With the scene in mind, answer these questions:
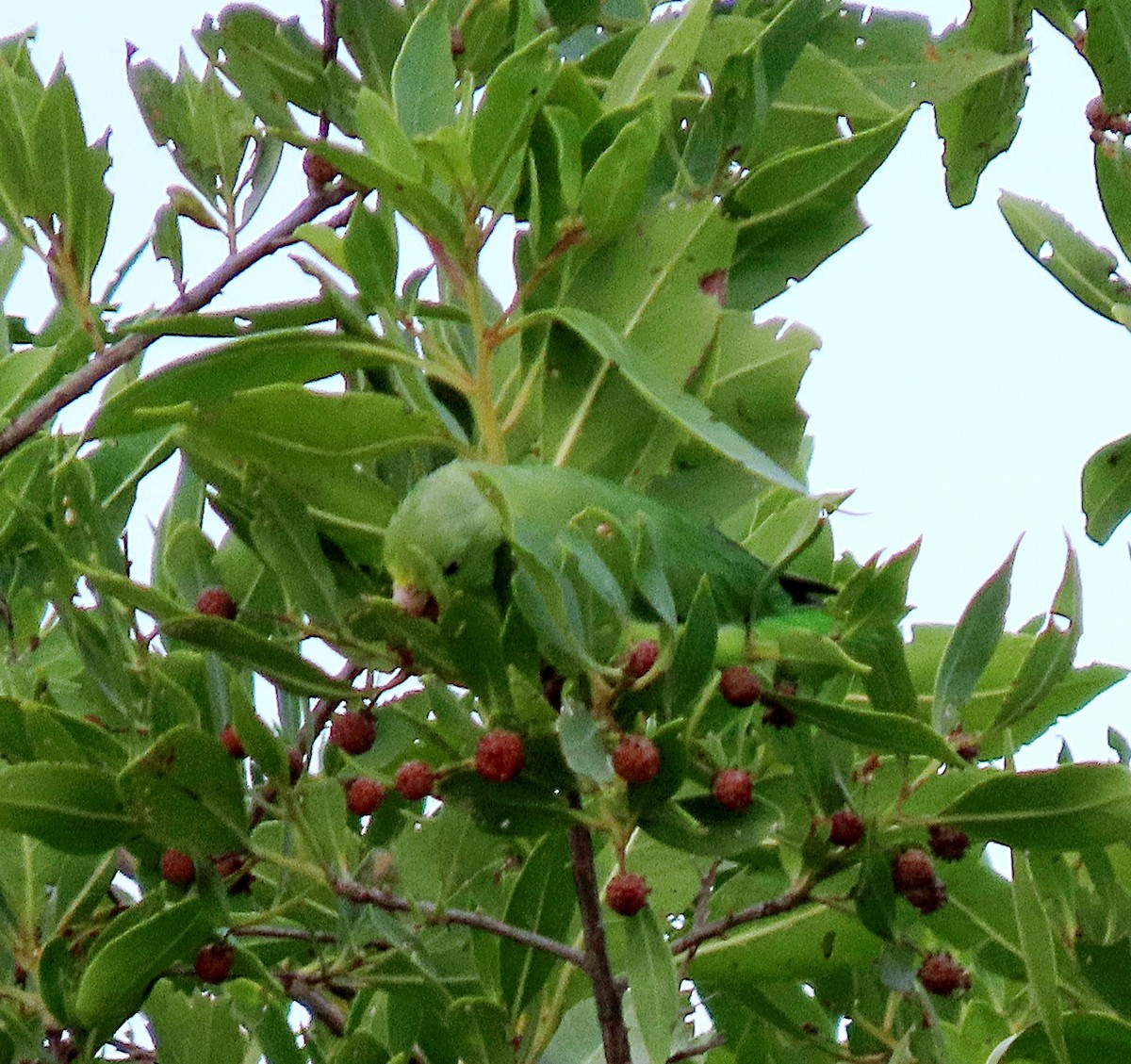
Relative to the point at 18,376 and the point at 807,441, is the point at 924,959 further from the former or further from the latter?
the point at 18,376

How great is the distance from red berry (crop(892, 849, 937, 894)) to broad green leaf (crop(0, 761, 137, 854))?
788 millimetres

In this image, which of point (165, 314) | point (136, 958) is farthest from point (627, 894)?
point (165, 314)

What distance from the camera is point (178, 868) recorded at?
175 cm

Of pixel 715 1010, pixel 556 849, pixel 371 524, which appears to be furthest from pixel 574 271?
pixel 715 1010

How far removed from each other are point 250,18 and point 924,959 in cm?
150

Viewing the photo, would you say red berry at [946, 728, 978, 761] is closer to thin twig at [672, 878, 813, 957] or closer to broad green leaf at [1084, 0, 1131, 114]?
thin twig at [672, 878, 813, 957]

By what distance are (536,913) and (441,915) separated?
0.14 meters

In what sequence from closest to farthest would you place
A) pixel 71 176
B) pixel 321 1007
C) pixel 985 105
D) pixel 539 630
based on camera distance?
pixel 539 630 → pixel 71 176 → pixel 321 1007 → pixel 985 105

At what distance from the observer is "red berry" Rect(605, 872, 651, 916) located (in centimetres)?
158

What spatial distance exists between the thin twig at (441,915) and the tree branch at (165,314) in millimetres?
715

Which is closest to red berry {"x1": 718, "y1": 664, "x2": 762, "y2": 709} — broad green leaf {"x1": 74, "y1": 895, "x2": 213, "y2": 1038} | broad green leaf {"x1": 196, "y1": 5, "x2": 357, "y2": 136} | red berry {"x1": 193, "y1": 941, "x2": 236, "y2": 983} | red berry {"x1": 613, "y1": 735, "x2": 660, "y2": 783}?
red berry {"x1": 613, "y1": 735, "x2": 660, "y2": 783}

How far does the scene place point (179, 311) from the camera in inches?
89.1

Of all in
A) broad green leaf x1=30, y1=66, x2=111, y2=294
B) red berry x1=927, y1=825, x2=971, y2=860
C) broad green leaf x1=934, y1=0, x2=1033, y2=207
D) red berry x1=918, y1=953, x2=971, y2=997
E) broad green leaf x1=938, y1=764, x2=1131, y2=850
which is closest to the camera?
broad green leaf x1=938, y1=764, x2=1131, y2=850

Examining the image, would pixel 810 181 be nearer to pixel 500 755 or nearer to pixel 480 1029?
pixel 500 755
